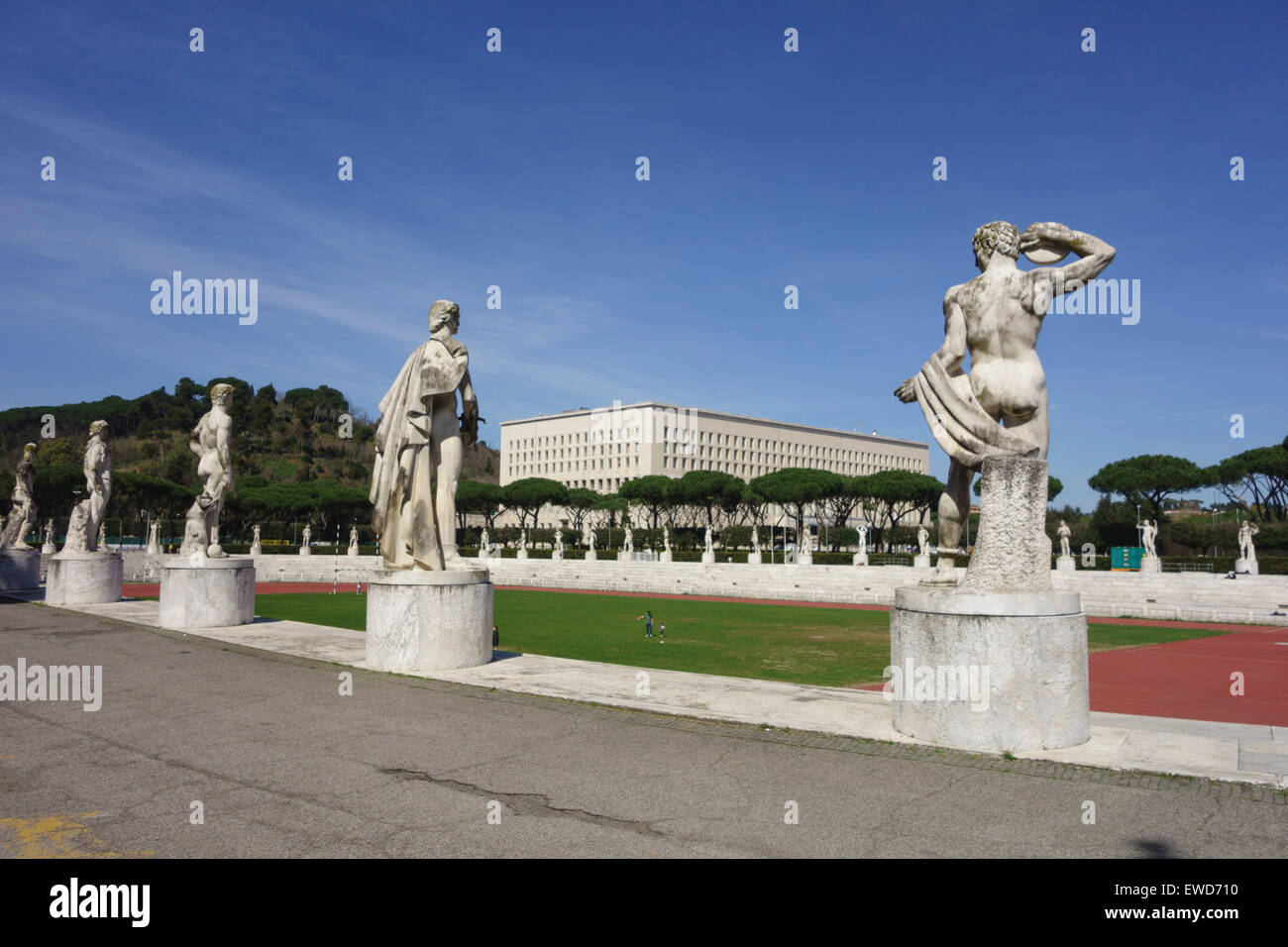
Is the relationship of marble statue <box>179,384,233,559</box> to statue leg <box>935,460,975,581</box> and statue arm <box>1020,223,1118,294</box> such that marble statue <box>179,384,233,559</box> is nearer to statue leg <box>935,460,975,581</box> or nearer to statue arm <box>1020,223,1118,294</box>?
statue leg <box>935,460,975,581</box>

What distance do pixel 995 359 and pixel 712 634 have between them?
39.2 ft

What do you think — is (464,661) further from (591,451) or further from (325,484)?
(591,451)

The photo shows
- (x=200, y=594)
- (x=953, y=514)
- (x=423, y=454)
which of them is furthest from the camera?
(x=200, y=594)

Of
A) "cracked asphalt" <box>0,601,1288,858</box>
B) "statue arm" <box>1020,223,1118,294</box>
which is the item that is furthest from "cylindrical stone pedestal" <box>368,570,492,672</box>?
"statue arm" <box>1020,223,1118,294</box>

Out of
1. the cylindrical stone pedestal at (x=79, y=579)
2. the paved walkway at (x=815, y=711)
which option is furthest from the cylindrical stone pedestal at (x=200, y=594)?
the cylindrical stone pedestal at (x=79, y=579)

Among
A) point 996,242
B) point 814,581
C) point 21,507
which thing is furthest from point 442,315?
point 814,581

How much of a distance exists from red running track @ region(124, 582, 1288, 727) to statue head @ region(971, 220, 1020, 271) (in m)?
4.82

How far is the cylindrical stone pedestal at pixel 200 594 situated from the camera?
42.4 ft

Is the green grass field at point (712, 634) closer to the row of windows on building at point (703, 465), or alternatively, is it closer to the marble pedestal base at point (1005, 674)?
the marble pedestal base at point (1005, 674)

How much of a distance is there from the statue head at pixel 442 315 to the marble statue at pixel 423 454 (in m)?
0.01

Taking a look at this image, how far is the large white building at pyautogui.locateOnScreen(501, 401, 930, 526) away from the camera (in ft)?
385

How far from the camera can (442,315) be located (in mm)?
9867

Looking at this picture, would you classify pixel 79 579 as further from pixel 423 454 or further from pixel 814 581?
pixel 814 581
